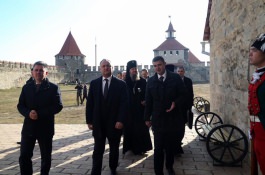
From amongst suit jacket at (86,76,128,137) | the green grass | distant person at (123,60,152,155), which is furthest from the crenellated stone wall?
the green grass

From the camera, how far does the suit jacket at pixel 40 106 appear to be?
3549mm

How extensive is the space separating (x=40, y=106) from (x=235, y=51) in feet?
11.8

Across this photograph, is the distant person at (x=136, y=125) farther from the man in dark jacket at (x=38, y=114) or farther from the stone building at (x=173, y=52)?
the stone building at (x=173, y=52)

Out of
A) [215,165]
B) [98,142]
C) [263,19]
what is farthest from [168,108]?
[263,19]

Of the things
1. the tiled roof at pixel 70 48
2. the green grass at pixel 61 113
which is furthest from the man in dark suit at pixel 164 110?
the tiled roof at pixel 70 48

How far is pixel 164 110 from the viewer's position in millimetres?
3928

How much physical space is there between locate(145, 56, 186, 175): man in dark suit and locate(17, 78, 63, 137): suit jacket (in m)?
1.42

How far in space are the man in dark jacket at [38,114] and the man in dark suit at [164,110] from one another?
141cm

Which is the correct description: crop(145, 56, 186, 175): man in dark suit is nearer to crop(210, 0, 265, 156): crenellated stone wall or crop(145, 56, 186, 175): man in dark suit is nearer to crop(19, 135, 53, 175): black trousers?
crop(210, 0, 265, 156): crenellated stone wall

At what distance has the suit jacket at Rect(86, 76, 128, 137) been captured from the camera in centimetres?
393

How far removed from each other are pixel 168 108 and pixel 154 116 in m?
0.24

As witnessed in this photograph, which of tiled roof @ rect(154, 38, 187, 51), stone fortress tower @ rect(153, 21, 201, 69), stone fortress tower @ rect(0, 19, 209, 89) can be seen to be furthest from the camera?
tiled roof @ rect(154, 38, 187, 51)

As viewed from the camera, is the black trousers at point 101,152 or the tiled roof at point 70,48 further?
the tiled roof at point 70,48

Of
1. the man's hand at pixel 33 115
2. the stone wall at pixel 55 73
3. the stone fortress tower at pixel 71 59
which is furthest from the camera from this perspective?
the stone fortress tower at pixel 71 59
